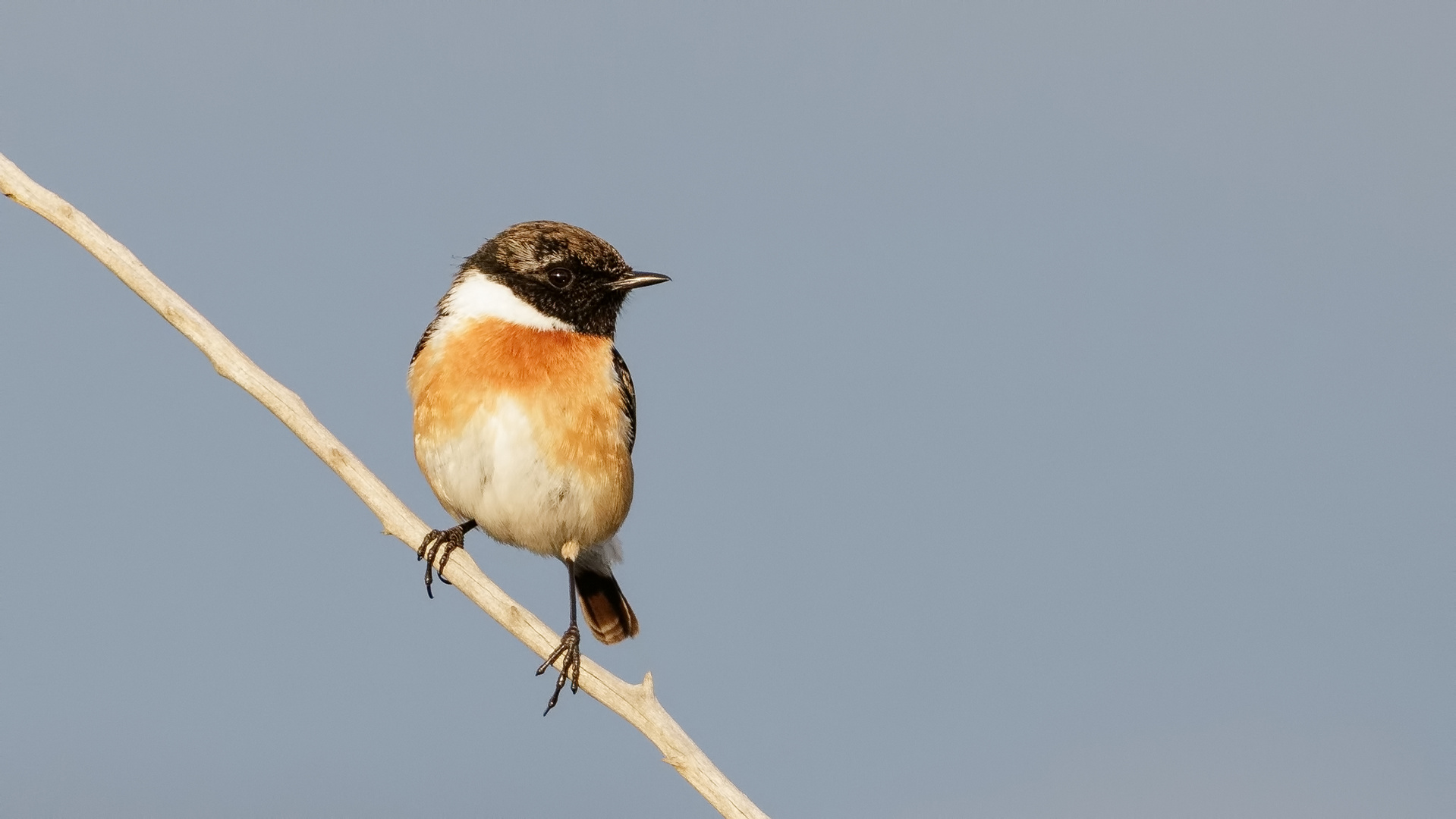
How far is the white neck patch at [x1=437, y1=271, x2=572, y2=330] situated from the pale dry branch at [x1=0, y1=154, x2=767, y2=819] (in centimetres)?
129

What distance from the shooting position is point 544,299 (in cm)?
646

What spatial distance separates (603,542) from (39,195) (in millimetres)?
3039

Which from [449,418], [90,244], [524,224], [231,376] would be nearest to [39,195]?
[90,244]

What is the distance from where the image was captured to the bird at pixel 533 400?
19.8 ft

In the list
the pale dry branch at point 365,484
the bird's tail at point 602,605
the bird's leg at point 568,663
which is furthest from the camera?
the bird's tail at point 602,605

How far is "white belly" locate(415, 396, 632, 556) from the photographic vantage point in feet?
19.7

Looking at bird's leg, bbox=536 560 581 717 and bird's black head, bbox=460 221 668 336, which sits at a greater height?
bird's black head, bbox=460 221 668 336

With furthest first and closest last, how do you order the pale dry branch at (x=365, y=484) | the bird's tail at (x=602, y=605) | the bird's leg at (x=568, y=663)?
1. the bird's tail at (x=602, y=605)
2. the bird's leg at (x=568, y=663)
3. the pale dry branch at (x=365, y=484)

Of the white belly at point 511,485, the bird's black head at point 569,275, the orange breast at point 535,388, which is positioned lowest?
the white belly at point 511,485

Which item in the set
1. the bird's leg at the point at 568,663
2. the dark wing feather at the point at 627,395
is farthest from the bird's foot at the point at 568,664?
the dark wing feather at the point at 627,395

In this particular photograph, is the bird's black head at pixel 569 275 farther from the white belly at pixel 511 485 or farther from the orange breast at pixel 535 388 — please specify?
the white belly at pixel 511 485

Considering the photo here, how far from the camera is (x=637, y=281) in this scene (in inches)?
253

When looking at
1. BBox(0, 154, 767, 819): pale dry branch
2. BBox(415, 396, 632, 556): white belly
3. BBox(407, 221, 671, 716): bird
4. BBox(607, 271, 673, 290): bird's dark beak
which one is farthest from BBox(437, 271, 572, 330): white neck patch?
BBox(0, 154, 767, 819): pale dry branch

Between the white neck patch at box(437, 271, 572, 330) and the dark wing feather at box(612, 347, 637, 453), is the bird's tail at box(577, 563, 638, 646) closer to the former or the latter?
the dark wing feather at box(612, 347, 637, 453)
